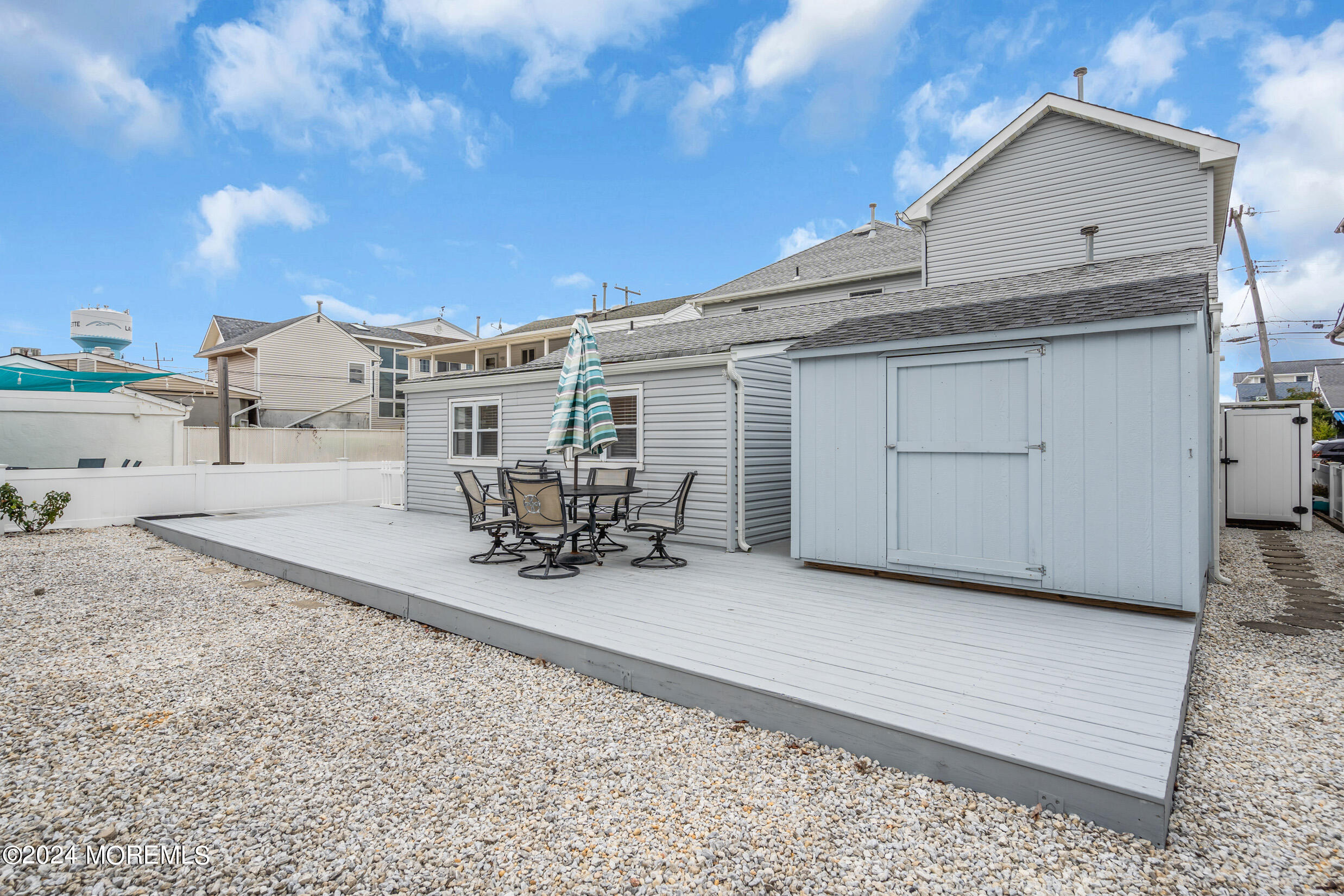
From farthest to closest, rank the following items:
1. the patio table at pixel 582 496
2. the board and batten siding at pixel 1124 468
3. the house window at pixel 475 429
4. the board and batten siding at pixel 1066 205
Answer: the house window at pixel 475 429 < the board and batten siding at pixel 1066 205 < the patio table at pixel 582 496 < the board and batten siding at pixel 1124 468

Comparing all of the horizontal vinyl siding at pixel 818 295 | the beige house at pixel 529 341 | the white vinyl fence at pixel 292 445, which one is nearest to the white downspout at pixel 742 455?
the horizontal vinyl siding at pixel 818 295

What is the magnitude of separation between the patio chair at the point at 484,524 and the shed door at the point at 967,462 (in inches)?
138

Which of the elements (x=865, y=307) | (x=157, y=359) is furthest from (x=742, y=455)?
(x=157, y=359)

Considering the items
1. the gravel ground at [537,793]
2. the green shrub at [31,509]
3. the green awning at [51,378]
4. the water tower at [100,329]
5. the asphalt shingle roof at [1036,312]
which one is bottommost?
the gravel ground at [537,793]

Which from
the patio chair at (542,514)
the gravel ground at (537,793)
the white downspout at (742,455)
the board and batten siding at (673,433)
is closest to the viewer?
the gravel ground at (537,793)

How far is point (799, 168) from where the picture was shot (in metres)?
20.8

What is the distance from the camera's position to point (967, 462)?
4961 millimetres

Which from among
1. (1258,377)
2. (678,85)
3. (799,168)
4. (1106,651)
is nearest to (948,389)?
(1106,651)

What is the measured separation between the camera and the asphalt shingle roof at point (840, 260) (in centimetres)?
1436

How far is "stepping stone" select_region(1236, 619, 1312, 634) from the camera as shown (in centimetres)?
463

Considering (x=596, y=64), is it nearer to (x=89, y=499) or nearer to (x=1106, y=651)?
(x=89, y=499)

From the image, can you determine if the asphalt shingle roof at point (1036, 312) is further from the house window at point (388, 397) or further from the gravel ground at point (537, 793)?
the house window at point (388, 397)

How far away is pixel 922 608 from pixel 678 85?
59.0ft

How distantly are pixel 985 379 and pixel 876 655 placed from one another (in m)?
2.53
